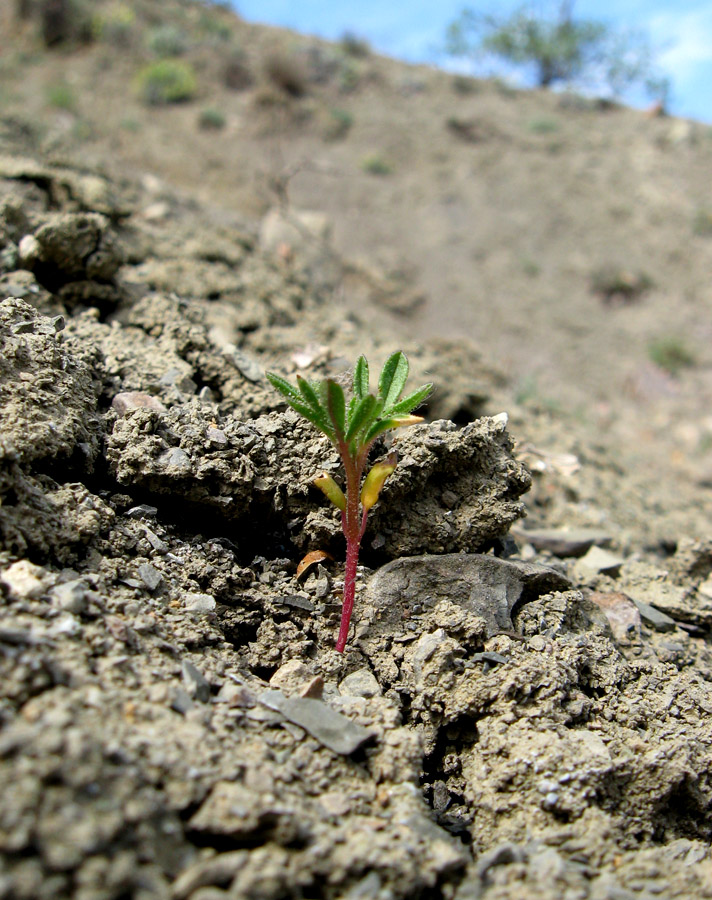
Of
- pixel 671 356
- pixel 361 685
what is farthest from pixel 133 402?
pixel 671 356

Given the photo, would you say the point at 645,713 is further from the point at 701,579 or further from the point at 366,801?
the point at 701,579

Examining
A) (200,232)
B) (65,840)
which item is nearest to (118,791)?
(65,840)

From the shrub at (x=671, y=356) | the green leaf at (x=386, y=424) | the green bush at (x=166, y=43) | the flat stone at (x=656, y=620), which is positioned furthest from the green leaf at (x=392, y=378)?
the green bush at (x=166, y=43)

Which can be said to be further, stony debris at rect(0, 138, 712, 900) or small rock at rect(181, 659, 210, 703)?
small rock at rect(181, 659, 210, 703)

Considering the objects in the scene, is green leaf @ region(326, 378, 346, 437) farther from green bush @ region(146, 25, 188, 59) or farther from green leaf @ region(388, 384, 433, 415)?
green bush @ region(146, 25, 188, 59)

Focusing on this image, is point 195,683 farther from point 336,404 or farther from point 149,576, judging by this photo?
point 336,404

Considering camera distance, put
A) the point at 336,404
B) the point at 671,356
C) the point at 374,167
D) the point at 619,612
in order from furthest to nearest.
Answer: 1. the point at 374,167
2. the point at 671,356
3. the point at 619,612
4. the point at 336,404

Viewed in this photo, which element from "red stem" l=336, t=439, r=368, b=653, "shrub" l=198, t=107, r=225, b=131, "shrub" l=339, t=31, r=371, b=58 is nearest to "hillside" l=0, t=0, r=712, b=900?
"red stem" l=336, t=439, r=368, b=653
